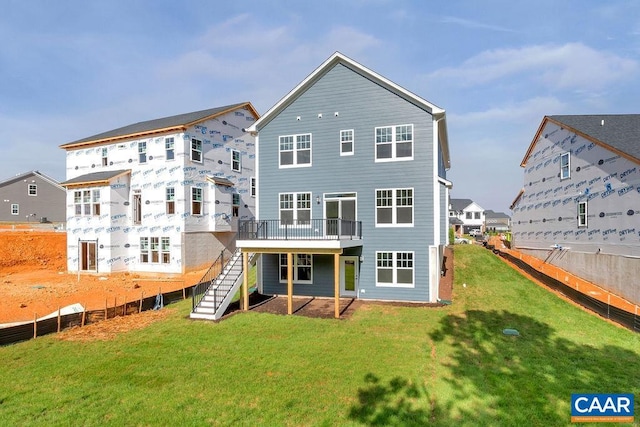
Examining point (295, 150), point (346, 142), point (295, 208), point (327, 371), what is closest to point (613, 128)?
point (346, 142)

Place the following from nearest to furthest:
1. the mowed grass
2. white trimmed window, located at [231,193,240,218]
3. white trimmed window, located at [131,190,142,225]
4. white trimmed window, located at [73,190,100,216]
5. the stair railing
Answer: the mowed grass, the stair railing, white trimmed window, located at [73,190,100,216], white trimmed window, located at [131,190,142,225], white trimmed window, located at [231,193,240,218]

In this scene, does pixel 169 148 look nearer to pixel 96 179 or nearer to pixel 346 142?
pixel 96 179

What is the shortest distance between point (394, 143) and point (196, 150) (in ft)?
51.7

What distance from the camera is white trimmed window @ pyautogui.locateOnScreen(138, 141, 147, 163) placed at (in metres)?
25.2

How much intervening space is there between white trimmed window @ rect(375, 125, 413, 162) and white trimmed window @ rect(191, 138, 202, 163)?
48.8 feet

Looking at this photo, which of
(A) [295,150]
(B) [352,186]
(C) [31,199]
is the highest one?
(A) [295,150]

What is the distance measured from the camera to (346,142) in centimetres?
1667

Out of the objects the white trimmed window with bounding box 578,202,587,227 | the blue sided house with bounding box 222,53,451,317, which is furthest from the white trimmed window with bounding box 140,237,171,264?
the white trimmed window with bounding box 578,202,587,227

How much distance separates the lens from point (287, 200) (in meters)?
17.4

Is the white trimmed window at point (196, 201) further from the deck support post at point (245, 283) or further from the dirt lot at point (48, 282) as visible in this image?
the deck support post at point (245, 283)

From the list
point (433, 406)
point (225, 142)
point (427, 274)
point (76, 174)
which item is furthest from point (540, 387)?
point (76, 174)

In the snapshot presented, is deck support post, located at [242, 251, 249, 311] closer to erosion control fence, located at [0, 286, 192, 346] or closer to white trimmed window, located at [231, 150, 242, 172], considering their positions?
erosion control fence, located at [0, 286, 192, 346]

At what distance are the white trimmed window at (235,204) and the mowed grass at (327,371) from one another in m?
→ 15.3

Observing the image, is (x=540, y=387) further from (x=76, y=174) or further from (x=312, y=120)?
(x=76, y=174)
